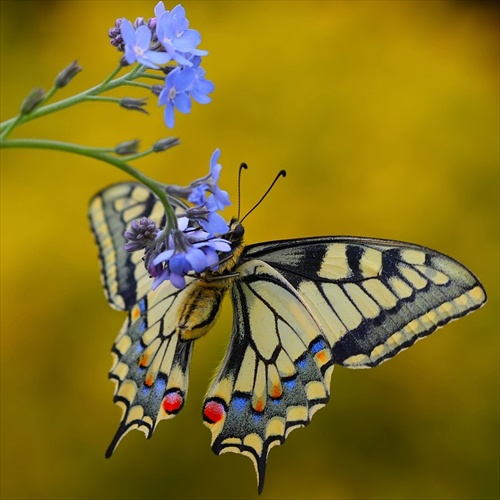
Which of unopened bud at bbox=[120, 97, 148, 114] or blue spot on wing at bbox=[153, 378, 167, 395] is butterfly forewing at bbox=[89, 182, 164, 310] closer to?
blue spot on wing at bbox=[153, 378, 167, 395]

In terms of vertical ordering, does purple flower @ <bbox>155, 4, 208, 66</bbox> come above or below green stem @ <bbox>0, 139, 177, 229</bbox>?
above

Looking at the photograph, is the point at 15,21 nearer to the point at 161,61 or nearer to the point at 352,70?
the point at 352,70

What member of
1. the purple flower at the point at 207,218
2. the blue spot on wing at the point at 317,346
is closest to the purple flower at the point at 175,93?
the purple flower at the point at 207,218

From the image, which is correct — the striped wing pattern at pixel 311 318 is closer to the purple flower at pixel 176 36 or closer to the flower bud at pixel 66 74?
the purple flower at pixel 176 36

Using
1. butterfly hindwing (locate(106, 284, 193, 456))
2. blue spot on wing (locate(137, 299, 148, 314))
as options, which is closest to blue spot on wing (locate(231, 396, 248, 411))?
butterfly hindwing (locate(106, 284, 193, 456))

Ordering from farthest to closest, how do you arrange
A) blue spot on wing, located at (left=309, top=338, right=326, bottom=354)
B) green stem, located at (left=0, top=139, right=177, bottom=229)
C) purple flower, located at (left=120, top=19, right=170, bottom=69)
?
blue spot on wing, located at (left=309, top=338, right=326, bottom=354) < purple flower, located at (left=120, top=19, right=170, bottom=69) < green stem, located at (left=0, top=139, right=177, bottom=229)

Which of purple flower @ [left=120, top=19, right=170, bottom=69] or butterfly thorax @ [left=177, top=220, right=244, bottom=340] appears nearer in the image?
purple flower @ [left=120, top=19, right=170, bottom=69]
